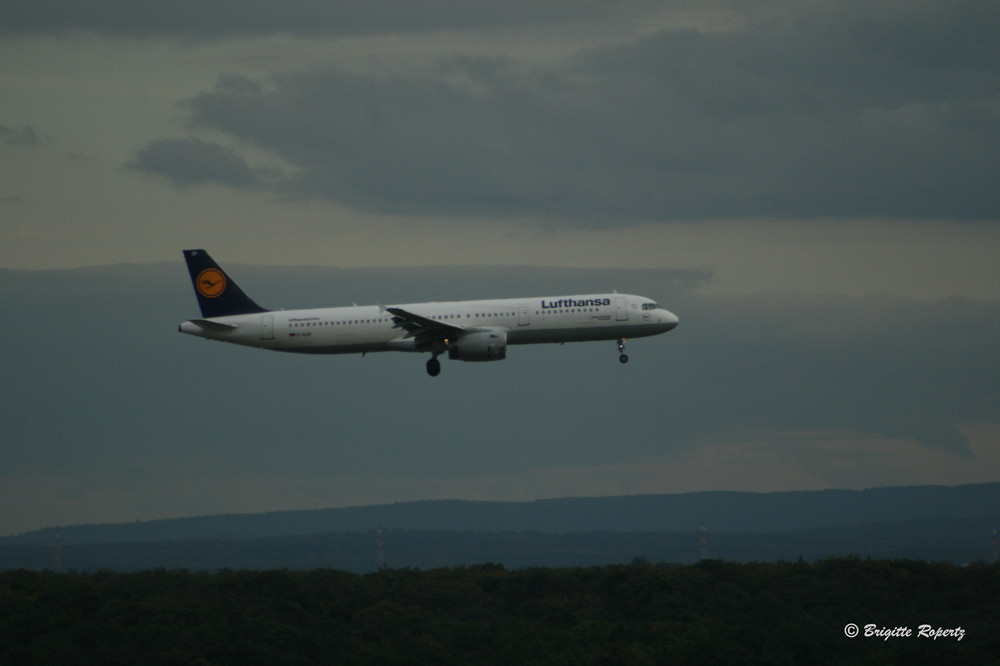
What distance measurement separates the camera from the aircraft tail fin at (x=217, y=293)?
96125 millimetres

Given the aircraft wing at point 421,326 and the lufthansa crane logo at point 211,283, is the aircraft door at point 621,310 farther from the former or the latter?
the lufthansa crane logo at point 211,283

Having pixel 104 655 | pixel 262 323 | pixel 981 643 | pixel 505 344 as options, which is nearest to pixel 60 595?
pixel 104 655

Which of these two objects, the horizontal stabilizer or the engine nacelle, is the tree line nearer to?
the engine nacelle

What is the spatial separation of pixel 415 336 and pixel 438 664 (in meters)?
22.8

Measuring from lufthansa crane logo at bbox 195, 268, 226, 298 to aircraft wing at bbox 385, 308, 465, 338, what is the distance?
15083mm

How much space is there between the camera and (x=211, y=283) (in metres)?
97.6

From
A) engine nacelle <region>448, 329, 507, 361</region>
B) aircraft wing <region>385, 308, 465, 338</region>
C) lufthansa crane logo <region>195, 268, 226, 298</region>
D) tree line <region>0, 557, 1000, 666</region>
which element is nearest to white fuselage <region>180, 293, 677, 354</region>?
aircraft wing <region>385, 308, 465, 338</region>

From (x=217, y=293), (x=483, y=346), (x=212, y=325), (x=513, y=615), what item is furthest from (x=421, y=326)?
(x=513, y=615)

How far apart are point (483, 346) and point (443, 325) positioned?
125 inches

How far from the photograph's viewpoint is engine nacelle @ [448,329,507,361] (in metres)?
87.4

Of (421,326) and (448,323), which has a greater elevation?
(448,323)

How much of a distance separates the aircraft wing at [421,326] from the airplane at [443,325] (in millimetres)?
67

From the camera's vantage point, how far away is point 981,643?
261 feet

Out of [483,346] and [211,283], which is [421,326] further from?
[211,283]
